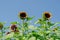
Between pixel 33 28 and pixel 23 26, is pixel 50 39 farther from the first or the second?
pixel 23 26

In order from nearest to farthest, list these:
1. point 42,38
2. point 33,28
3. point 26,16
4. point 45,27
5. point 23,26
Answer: point 42,38 → point 33,28 → point 45,27 → point 23,26 → point 26,16

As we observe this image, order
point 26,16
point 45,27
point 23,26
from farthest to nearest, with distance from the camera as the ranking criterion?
point 26,16, point 23,26, point 45,27

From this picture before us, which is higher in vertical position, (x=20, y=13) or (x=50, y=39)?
(x=20, y=13)

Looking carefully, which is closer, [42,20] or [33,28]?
[33,28]

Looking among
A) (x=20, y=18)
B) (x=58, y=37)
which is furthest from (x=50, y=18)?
(x=58, y=37)

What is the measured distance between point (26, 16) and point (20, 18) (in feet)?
0.52

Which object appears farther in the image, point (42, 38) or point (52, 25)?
point (52, 25)

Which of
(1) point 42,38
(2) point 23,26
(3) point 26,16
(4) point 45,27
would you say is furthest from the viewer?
(3) point 26,16

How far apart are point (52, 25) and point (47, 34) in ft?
1.02

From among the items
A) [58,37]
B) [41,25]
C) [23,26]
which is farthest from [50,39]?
[23,26]

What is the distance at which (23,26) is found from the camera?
3.42 m

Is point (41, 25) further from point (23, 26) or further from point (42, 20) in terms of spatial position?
point (23, 26)

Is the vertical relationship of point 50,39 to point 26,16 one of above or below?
below

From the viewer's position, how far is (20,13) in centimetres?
392
